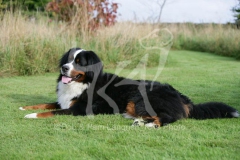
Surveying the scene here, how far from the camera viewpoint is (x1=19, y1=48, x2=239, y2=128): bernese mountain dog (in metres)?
4.14

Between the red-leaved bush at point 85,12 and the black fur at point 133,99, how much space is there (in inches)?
257

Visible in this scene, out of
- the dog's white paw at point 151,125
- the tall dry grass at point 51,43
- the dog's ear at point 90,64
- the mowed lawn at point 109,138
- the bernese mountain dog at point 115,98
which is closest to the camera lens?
the mowed lawn at point 109,138

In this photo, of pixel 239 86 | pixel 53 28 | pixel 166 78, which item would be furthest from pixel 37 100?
pixel 53 28

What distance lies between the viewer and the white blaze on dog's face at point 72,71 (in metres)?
4.63

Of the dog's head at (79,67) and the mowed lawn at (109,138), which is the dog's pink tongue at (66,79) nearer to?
the dog's head at (79,67)

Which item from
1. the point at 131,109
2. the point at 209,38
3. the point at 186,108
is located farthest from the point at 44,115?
the point at 209,38

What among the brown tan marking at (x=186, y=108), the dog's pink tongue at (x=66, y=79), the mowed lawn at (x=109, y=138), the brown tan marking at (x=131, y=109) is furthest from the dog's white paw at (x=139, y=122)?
the dog's pink tongue at (x=66, y=79)

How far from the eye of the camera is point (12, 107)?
503 centimetres

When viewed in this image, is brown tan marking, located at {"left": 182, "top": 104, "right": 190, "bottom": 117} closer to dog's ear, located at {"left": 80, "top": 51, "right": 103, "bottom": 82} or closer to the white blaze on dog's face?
dog's ear, located at {"left": 80, "top": 51, "right": 103, "bottom": 82}

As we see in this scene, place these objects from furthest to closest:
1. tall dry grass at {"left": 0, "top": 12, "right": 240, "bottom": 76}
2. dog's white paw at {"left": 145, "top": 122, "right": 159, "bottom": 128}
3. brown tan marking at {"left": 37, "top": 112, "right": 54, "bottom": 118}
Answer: tall dry grass at {"left": 0, "top": 12, "right": 240, "bottom": 76} → brown tan marking at {"left": 37, "top": 112, "right": 54, "bottom": 118} → dog's white paw at {"left": 145, "top": 122, "right": 159, "bottom": 128}

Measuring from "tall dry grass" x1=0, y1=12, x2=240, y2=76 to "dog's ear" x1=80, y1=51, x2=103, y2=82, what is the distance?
4.80m

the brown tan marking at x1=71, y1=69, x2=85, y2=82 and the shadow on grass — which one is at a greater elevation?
the brown tan marking at x1=71, y1=69, x2=85, y2=82

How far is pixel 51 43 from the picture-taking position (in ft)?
31.5

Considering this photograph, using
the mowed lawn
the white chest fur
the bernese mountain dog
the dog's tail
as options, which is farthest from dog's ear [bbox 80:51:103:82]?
the dog's tail
